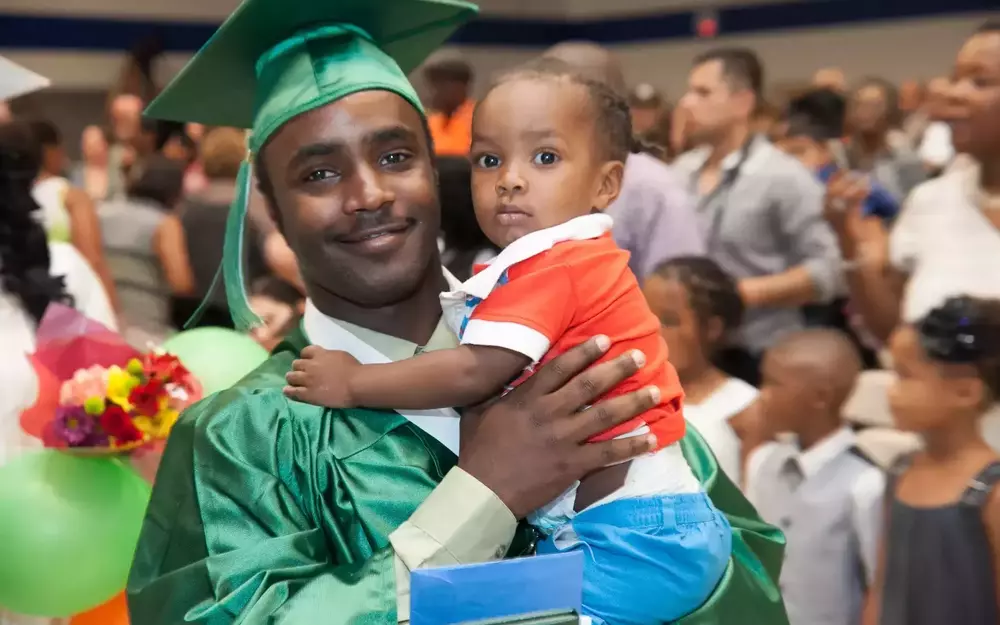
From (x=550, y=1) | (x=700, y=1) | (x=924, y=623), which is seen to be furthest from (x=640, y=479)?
(x=550, y=1)

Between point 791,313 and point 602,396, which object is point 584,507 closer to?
point 602,396

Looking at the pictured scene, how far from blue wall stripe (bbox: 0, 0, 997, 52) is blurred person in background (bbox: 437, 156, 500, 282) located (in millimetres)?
8536

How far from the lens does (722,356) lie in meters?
4.14

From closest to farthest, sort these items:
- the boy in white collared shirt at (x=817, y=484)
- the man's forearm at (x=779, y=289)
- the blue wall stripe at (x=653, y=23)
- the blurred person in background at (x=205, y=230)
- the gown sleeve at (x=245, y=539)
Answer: the gown sleeve at (x=245, y=539) → the boy in white collared shirt at (x=817, y=484) → the man's forearm at (x=779, y=289) → the blurred person in background at (x=205, y=230) → the blue wall stripe at (x=653, y=23)

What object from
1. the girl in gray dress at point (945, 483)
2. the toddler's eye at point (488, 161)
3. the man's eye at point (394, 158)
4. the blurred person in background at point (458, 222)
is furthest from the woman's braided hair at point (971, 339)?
the man's eye at point (394, 158)

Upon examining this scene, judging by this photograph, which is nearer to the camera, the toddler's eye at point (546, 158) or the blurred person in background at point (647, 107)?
the toddler's eye at point (546, 158)

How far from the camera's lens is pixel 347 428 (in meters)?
1.70

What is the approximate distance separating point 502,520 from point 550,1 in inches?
531

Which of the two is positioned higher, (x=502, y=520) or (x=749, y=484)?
(x=502, y=520)

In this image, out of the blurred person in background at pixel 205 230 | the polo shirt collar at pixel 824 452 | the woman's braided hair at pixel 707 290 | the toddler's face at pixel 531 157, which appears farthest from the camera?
the blurred person in background at pixel 205 230

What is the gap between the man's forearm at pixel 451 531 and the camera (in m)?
1.53

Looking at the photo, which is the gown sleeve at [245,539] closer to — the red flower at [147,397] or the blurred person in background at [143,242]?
the red flower at [147,397]

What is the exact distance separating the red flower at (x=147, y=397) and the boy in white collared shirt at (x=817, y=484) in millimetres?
1804

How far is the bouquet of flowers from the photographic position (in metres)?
2.30
